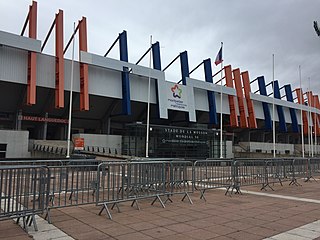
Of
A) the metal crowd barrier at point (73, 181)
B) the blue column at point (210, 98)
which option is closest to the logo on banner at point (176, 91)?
the blue column at point (210, 98)

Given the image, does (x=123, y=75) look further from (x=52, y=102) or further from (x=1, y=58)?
(x=1, y=58)

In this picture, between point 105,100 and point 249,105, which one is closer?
point 105,100

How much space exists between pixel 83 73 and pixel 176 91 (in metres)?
14.8

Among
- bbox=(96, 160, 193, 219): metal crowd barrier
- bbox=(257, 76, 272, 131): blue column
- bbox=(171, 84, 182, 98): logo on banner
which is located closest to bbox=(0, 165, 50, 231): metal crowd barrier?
bbox=(96, 160, 193, 219): metal crowd barrier

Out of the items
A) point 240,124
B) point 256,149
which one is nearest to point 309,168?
point 240,124

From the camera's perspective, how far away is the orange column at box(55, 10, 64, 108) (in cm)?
3356

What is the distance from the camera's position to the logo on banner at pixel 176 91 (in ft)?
146

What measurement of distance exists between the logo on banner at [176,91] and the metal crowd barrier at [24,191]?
127 feet

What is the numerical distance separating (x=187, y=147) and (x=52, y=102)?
19.0 m

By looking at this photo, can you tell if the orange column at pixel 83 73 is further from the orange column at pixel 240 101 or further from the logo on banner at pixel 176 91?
the orange column at pixel 240 101

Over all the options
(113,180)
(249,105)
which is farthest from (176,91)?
(113,180)

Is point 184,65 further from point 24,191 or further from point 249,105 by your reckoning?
point 24,191

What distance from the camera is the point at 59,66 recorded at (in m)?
33.9

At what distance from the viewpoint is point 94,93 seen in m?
37.8
